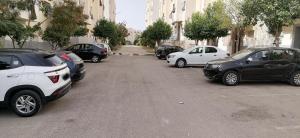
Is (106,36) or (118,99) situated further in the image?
(106,36)

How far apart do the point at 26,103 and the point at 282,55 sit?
33.1 ft

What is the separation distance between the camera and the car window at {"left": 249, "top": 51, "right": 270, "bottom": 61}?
1301 cm

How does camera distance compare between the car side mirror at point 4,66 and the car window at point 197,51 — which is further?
the car window at point 197,51

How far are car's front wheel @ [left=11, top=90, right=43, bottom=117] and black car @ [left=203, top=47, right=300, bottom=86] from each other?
24.8 feet

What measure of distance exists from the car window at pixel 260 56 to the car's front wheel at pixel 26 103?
862 centimetres

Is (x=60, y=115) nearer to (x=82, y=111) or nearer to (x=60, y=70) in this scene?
(x=82, y=111)

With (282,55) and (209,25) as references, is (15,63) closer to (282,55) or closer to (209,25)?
(282,55)

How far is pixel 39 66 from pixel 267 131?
210 inches

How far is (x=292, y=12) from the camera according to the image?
15516mm

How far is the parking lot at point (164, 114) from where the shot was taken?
21.4 ft

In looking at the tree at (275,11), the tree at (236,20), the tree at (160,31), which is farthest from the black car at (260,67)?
the tree at (160,31)

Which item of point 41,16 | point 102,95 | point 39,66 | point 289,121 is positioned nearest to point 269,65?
point 289,121

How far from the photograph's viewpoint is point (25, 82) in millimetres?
7668

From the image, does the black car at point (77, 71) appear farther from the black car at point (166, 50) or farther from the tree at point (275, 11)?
the black car at point (166, 50)
